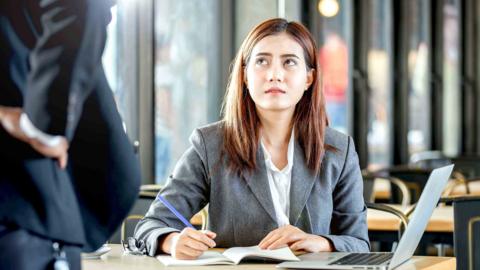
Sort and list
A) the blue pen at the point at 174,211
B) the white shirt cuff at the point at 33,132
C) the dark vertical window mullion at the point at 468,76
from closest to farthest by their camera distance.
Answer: the white shirt cuff at the point at 33,132 → the blue pen at the point at 174,211 → the dark vertical window mullion at the point at 468,76

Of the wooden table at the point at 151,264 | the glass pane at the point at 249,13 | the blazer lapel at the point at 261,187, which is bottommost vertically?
the wooden table at the point at 151,264

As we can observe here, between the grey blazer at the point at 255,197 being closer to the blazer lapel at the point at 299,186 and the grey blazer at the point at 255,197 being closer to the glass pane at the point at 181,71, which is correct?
the blazer lapel at the point at 299,186

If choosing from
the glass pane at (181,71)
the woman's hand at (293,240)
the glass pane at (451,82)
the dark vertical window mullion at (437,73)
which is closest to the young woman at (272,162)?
the woman's hand at (293,240)

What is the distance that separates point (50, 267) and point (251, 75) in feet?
5.88

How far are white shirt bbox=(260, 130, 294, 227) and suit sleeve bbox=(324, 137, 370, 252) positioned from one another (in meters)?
0.18

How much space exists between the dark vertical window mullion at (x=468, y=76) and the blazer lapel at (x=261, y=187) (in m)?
10.6

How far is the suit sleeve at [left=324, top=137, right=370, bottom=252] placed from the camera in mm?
3299

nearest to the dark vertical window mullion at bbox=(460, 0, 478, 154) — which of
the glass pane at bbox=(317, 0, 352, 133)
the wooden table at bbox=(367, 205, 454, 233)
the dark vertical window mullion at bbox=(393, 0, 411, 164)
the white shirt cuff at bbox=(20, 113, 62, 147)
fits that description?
the dark vertical window mullion at bbox=(393, 0, 411, 164)

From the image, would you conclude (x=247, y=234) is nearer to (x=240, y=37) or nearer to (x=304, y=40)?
(x=304, y=40)

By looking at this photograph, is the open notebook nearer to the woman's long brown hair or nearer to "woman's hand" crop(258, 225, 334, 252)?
"woman's hand" crop(258, 225, 334, 252)

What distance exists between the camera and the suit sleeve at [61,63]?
1449mm

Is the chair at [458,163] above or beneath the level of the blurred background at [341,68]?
beneath

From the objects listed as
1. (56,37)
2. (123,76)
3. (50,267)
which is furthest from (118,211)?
(123,76)

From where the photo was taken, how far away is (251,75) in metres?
3.24
